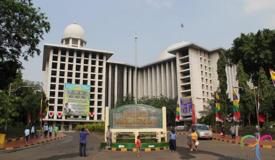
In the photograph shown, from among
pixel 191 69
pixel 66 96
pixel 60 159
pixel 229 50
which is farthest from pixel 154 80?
pixel 60 159

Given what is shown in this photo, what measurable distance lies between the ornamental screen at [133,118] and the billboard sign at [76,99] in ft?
230

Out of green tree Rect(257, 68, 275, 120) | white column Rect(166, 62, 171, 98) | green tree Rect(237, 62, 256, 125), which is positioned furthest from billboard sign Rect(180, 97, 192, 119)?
green tree Rect(257, 68, 275, 120)

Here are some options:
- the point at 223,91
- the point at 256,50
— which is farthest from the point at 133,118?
the point at 256,50

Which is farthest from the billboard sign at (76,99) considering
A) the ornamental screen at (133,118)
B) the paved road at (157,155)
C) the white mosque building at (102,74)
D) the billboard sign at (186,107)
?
the paved road at (157,155)

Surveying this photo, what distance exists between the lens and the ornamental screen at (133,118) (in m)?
24.1

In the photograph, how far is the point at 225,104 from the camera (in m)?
44.1

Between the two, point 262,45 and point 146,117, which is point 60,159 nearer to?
point 146,117

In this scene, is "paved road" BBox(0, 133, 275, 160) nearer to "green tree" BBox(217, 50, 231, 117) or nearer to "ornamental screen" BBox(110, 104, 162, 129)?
"ornamental screen" BBox(110, 104, 162, 129)

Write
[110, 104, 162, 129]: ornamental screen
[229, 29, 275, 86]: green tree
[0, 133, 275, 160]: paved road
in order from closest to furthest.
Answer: [0, 133, 275, 160]: paved road
[110, 104, 162, 129]: ornamental screen
[229, 29, 275, 86]: green tree

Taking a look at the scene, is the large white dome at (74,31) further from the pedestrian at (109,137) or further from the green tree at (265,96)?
the pedestrian at (109,137)

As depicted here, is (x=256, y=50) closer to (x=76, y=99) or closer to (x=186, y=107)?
(x=186, y=107)

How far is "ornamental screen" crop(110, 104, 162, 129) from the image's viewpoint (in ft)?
79.2

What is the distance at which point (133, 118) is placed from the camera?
79.6ft

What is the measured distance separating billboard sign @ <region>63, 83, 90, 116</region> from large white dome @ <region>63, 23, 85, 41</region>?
17720 millimetres
